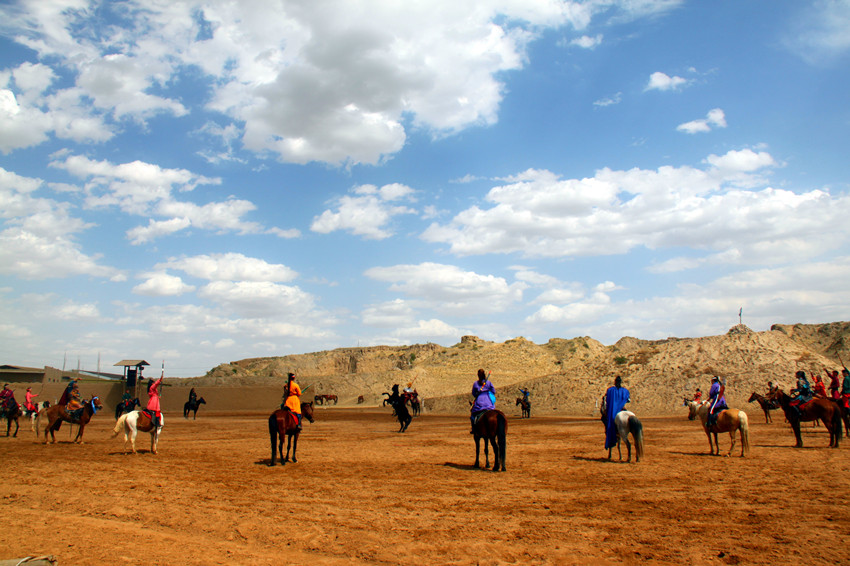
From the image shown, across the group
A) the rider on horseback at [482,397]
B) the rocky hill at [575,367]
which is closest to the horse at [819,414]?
the rider on horseback at [482,397]

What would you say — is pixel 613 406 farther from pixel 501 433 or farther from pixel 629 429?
pixel 501 433

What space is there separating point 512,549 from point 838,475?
8798 millimetres

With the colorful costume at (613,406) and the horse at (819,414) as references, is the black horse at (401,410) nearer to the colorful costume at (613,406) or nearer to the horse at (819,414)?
the colorful costume at (613,406)

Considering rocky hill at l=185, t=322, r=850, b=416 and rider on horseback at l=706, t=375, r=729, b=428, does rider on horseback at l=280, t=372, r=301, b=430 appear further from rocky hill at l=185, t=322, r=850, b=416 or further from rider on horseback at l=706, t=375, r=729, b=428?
rocky hill at l=185, t=322, r=850, b=416

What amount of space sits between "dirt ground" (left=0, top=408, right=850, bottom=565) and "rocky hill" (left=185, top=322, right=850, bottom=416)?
1131 inches

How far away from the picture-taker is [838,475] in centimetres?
1087

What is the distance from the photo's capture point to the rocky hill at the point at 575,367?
42.5 m

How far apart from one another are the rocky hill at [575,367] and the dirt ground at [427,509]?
94.2ft

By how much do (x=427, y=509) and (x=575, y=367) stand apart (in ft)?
160

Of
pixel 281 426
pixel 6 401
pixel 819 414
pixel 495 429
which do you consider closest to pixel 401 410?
pixel 281 426

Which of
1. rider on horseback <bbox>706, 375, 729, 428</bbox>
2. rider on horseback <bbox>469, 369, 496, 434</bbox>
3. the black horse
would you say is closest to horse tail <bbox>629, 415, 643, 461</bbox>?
rider on horseback <bbox>706, 375, 729, 428</bbox>

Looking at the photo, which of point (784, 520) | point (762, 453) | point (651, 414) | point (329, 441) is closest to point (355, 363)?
point (651, 414)

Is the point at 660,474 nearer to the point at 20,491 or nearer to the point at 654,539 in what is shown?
the point at 654,539

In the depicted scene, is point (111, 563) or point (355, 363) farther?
point (355, 363)
